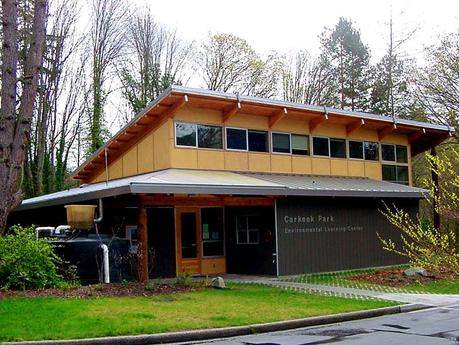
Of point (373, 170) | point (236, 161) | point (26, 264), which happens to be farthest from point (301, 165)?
point (26, 264)

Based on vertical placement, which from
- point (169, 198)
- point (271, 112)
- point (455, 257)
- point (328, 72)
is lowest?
point (455, 257)

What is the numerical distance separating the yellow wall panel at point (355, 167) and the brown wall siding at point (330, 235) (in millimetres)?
2502

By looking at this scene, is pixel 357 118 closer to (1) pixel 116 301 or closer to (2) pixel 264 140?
(2) pixel 264 140

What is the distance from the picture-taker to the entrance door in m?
21.2

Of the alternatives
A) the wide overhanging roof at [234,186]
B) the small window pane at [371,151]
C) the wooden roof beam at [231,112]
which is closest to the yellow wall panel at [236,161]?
the wide overhanging roof at [234,186]

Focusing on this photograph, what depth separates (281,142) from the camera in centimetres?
2397

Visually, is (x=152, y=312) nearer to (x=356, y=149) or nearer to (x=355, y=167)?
(x=355, y=167)

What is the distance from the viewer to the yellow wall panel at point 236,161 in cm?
2217

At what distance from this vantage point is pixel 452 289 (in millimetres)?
17391

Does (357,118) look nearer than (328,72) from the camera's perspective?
Yes

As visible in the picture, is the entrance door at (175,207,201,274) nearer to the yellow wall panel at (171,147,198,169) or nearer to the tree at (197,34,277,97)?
the yellow wall panel at (171,147,198,169)

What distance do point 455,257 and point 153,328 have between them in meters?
5.80

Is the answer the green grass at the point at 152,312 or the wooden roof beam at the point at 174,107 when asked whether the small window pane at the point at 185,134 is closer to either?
the wooden roof beam at the point at 174,107

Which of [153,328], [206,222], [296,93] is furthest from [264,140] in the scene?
[296,93]
